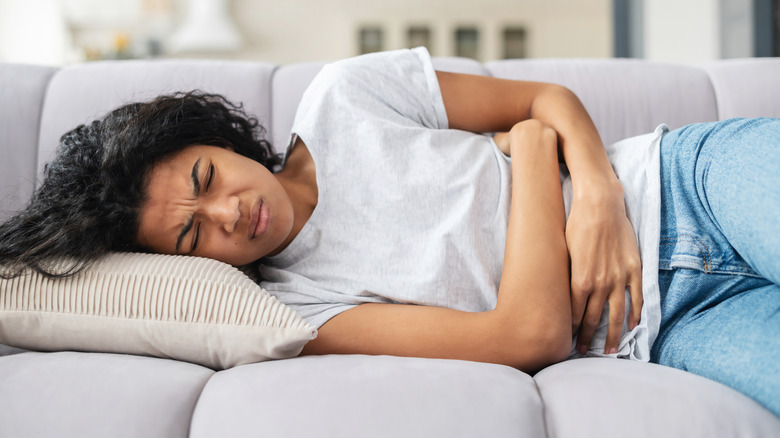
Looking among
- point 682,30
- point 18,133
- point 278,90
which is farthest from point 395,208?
point 682,30

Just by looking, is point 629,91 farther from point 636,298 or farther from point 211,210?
point 211,210

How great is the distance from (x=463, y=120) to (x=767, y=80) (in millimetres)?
789

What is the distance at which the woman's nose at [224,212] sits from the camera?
85 centimetres

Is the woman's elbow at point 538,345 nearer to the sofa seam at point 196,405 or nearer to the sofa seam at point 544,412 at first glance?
the sofa seam at point 544,412

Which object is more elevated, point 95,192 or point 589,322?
point 95,192

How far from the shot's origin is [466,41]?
13.9 ft

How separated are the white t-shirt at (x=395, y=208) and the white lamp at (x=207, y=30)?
10.1ft

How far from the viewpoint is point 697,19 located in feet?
9.55

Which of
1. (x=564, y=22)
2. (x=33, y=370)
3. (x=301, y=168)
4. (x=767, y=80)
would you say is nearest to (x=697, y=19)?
(x=564, y=22)

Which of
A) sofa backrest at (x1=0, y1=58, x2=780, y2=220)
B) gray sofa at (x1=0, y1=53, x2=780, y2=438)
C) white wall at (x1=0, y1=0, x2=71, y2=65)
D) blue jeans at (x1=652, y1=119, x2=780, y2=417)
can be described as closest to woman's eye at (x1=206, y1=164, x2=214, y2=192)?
gray sofa at (x1=0, y1=53, x2=780, y2=438)

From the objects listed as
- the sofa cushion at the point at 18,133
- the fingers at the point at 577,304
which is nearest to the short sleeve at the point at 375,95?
the fingers at the point at 577,304

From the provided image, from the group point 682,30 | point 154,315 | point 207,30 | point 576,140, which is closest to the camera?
point 154,315

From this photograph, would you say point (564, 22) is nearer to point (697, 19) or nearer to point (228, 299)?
point (697, 19)

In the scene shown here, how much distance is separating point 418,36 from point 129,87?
3.18m
